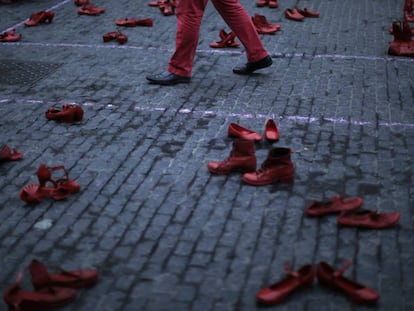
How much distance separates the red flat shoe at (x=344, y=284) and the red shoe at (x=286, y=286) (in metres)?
0.06

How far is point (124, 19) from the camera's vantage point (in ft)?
31.2

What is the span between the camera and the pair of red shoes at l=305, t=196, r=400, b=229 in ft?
12.7

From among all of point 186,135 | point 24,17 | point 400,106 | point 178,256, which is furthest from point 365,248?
point 24,17

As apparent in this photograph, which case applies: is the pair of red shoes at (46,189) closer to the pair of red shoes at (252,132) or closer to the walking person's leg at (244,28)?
the pair of red shoes at (252,132)

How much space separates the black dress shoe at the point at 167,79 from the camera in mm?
6578

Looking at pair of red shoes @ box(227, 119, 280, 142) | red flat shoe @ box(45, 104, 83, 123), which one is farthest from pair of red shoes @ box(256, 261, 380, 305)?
red flat shoe @ box(45, 104, 83, 123)

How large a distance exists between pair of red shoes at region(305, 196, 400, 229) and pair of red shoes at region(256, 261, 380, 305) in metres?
0.56

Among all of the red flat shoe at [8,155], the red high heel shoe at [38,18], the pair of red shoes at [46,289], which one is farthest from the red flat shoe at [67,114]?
the red high heel shoe at [38,18]

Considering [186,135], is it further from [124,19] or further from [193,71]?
[124,19]

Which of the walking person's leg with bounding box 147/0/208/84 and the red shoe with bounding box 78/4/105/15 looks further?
the red shoe with bounding box 78/4/105/15

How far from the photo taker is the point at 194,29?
638 centimetres

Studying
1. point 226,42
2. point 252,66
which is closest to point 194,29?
Answer: point 252,66

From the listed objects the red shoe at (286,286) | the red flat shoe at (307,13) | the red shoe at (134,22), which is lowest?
the red flat shoe at (307,13)

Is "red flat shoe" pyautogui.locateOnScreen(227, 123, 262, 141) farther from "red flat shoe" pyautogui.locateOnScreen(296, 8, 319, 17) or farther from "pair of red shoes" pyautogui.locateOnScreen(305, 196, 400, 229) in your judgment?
"red flat shoe" pyautogui.locateOnScreen(296, 8, 319, 17)
